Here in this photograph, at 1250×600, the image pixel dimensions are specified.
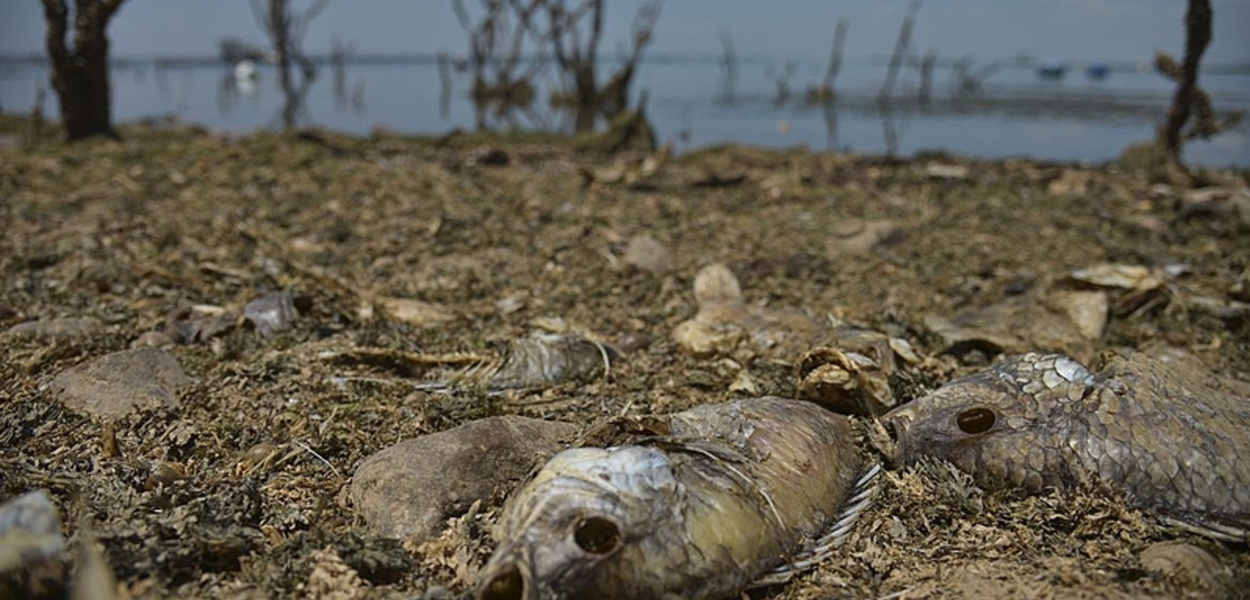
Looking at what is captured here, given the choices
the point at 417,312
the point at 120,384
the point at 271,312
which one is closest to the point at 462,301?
the point at 417,312

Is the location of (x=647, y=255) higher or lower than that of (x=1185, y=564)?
higher

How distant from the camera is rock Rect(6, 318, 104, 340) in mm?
3584

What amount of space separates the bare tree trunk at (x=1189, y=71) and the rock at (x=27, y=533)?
972 cm

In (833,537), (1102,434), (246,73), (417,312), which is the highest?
(246,73)

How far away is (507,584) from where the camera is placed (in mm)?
1898

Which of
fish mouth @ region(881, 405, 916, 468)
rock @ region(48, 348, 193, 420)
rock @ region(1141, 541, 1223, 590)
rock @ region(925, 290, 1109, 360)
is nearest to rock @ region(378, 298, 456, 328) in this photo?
rock @ region(48, 348, 193, 420)

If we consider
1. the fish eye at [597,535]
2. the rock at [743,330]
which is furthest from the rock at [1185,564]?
the rock at [743,330]

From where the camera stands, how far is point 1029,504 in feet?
8.18

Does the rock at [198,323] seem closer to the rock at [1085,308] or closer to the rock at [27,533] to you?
the rock at [27,533]

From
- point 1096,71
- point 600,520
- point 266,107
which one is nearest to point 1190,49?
point 600,520

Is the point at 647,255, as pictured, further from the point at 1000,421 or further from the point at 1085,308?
the point at 1000,421

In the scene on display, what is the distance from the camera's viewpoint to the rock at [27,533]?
164 cm

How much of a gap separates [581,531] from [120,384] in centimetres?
208

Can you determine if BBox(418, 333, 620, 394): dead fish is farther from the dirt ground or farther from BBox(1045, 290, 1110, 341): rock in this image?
BBox(1045, 290, 1110, 341): rock
